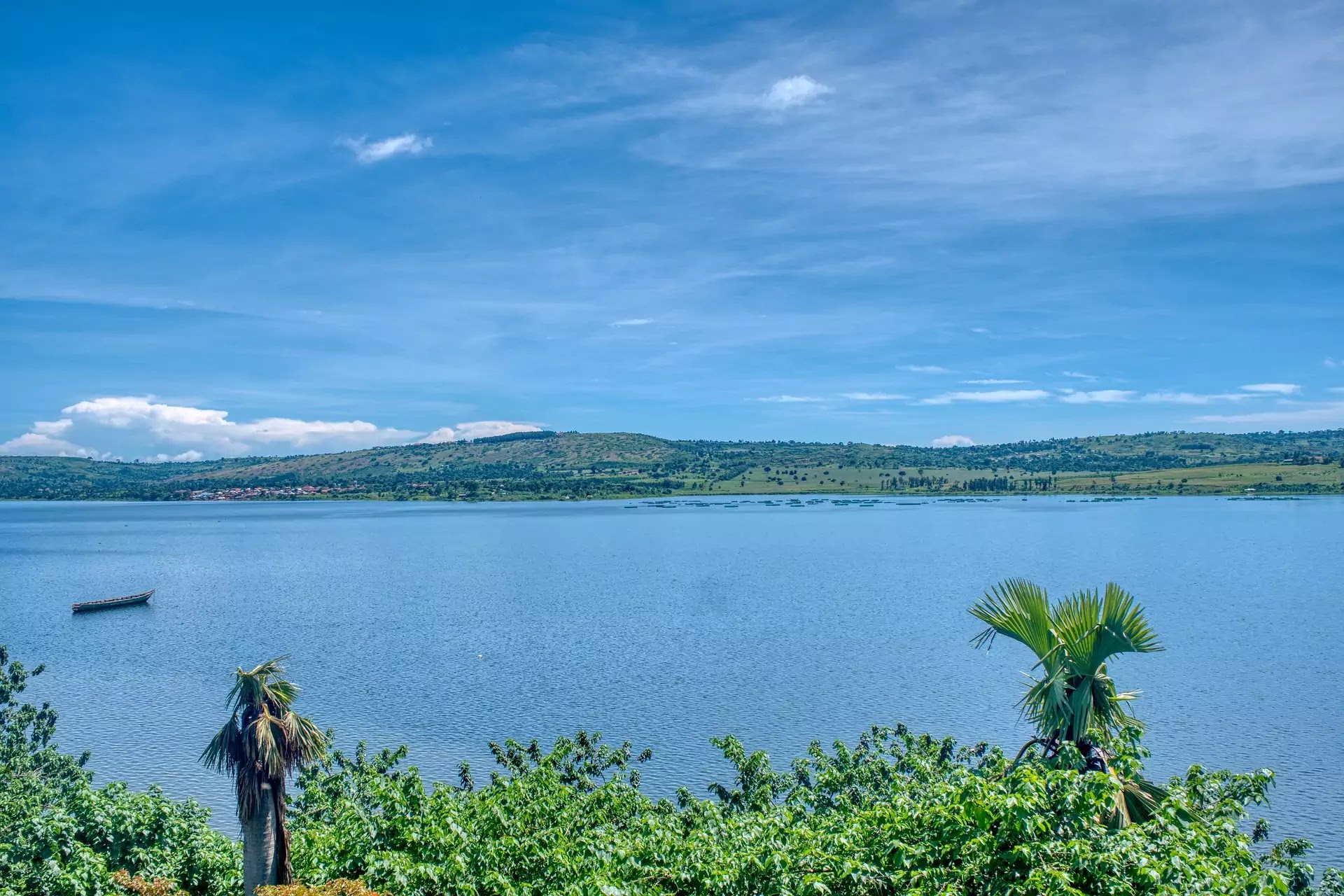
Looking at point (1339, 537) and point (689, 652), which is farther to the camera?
point (1339, 537)

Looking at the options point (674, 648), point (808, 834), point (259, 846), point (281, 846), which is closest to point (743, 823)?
point (808, 834)

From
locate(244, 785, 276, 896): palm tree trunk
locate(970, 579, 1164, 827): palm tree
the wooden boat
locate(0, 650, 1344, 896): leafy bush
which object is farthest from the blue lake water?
locate(970, 579, 1164, 827): palm tree

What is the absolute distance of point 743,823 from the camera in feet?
69.4

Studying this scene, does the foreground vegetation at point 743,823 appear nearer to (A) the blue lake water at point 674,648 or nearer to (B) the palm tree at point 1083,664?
(B) the palm tree at point 1083,664

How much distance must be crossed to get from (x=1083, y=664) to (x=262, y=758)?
1535cm

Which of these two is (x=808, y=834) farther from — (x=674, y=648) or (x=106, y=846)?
(x=674, y=648)

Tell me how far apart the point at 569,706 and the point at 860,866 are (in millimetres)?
37228

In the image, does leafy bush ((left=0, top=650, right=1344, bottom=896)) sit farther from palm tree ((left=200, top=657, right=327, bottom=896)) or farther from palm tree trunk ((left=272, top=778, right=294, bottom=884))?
palm tree ((left=200, top=657, right=327, bottom=896))

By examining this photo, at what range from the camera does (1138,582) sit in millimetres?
94875

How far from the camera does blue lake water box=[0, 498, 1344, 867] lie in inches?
1683

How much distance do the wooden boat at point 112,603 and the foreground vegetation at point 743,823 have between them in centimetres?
6512

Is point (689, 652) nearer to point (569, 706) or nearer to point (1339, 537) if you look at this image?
point (569, 706)

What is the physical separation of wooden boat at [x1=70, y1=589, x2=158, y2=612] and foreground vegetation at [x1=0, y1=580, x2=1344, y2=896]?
214ft

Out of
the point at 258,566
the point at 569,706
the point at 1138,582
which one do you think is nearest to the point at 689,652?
the point at 569,706
